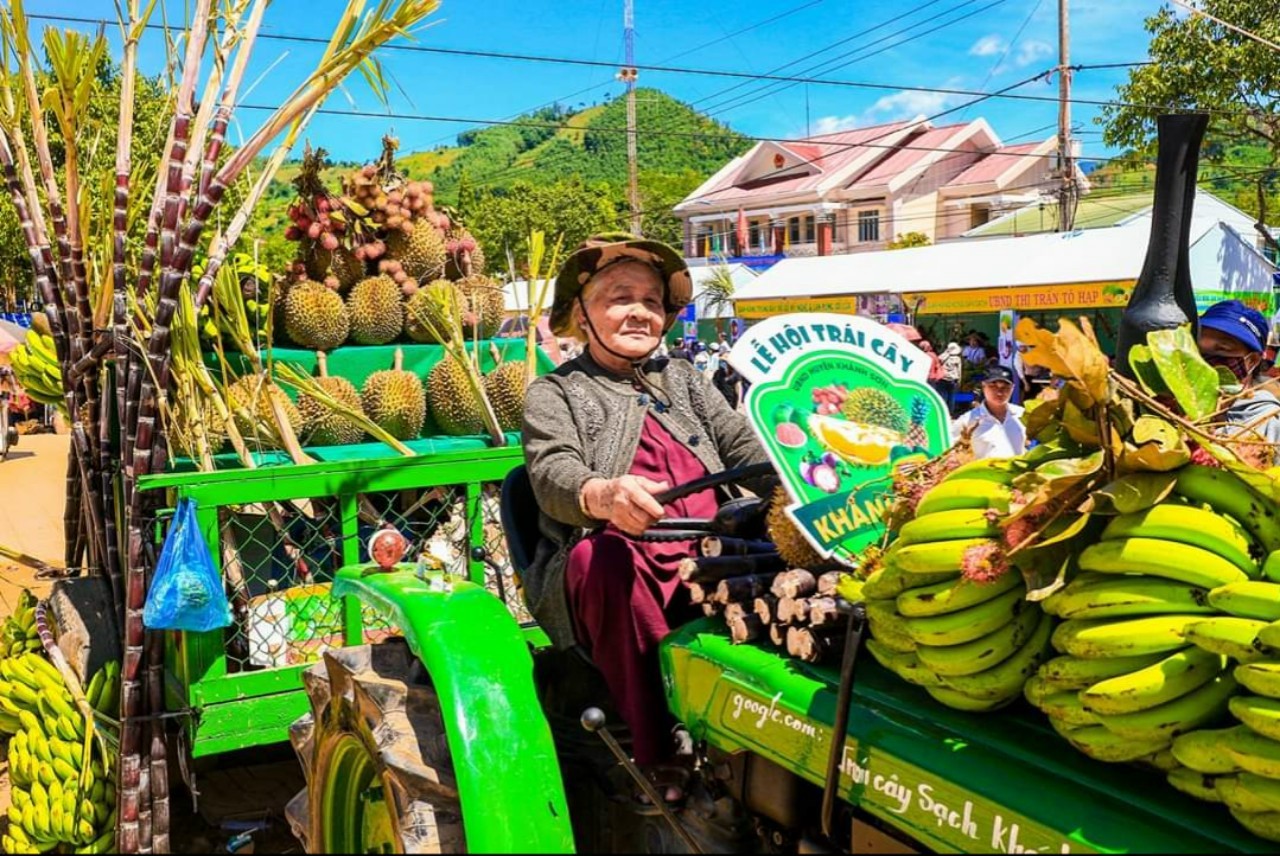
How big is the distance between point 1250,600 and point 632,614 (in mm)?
1274

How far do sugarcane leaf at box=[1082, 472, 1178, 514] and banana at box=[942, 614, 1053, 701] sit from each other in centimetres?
21

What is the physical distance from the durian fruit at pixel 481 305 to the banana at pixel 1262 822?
14.7ft

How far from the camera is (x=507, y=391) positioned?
5105 millimetres

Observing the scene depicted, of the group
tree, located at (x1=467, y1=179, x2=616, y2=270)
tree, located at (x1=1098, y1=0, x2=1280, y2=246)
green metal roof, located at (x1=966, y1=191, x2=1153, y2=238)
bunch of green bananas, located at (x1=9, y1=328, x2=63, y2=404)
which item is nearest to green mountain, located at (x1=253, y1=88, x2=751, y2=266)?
tree, located at (x1=467, y1=179, x2=616, y2=270)

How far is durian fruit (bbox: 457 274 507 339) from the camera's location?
18.1 feet

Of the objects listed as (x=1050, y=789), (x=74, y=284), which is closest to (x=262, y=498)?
(x=74, y=284)

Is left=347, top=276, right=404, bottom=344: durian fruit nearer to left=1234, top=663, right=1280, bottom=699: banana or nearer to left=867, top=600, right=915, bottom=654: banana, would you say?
left=867, top=600, right=915, bottom=654: banana

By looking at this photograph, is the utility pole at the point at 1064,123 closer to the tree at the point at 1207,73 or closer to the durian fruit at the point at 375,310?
the tree at the point at 1207,73

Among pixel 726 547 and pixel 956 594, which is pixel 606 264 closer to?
pixel 726 547

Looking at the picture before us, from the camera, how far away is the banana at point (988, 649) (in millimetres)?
1611

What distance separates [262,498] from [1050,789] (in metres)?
2.88

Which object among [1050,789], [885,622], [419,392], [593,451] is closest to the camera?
[1050,789]

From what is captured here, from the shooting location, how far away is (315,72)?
3.67 meters

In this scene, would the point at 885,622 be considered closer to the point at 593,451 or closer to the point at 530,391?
the point at 593,451
